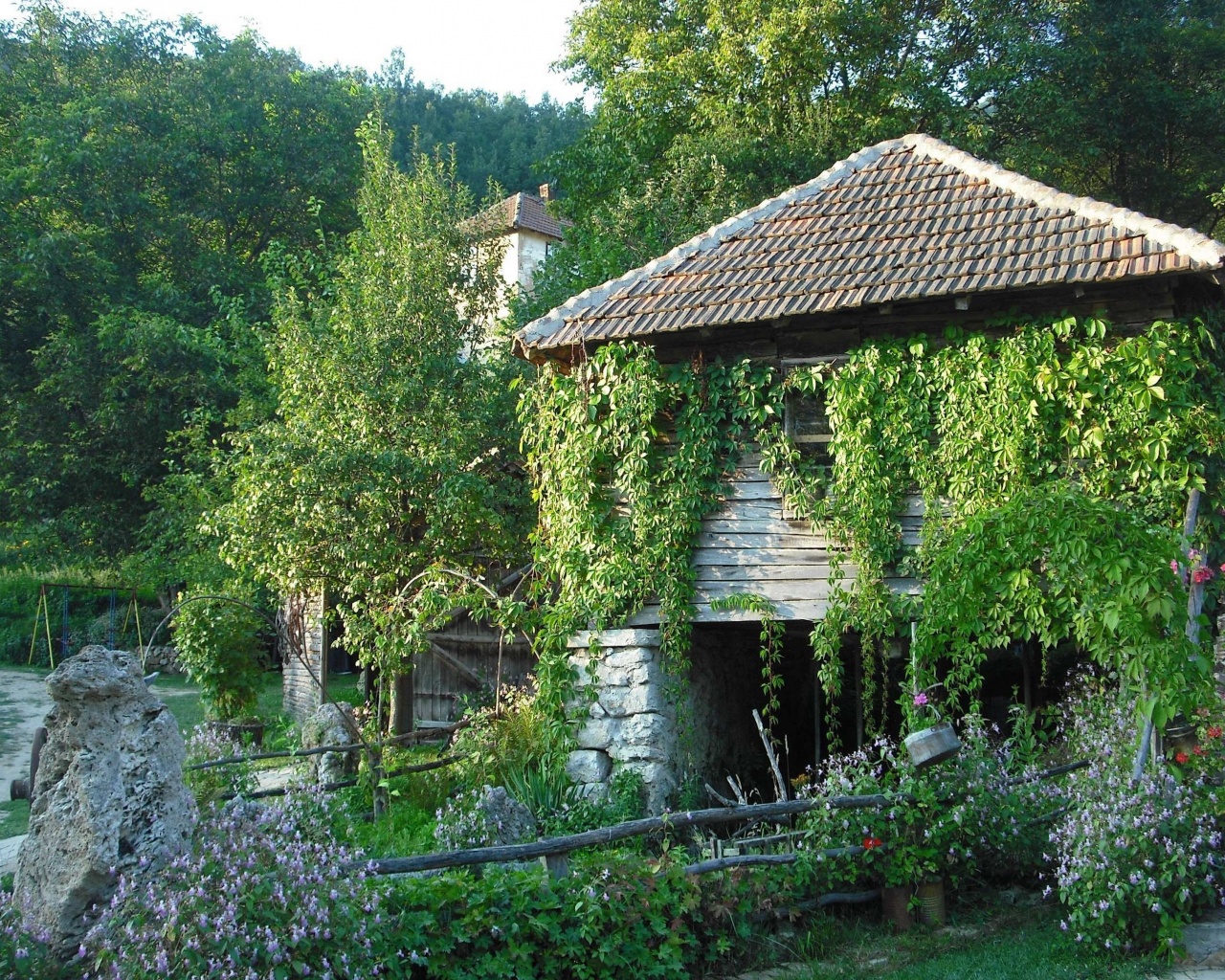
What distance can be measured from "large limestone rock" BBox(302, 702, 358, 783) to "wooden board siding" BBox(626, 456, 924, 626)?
8.86 ft

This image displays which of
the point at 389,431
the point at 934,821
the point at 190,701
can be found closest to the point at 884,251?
the point at 934,821

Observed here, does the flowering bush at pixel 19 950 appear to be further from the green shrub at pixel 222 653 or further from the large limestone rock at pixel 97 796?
the green shrub at pixel 222 653

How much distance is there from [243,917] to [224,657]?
832cm

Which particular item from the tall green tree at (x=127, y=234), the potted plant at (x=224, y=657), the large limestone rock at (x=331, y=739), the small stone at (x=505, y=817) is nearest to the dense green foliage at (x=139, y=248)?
the tall green tree at (x=127, y=234)

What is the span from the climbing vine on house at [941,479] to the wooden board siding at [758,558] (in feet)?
0.40

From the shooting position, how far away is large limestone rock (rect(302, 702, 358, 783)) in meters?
8.76

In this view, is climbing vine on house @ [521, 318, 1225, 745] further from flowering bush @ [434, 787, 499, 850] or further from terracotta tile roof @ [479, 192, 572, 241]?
terracotta tile roof @ [479, 192, 572, 241]

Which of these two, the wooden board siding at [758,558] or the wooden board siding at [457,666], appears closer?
the wooden board siding at [758,558]

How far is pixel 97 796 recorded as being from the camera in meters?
4.40

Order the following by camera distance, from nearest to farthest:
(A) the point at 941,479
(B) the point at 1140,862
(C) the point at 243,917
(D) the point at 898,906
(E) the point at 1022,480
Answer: (C) the point at 243,917 < (B) the point at 1140,862 < (D) the point at 898,906 < (E) the point at 1022,480 < (A) the point at 941,479

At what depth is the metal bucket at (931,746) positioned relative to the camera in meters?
5.94

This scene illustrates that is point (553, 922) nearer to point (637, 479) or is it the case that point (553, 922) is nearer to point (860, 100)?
point (637, 479)

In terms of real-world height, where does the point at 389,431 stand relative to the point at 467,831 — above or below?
above

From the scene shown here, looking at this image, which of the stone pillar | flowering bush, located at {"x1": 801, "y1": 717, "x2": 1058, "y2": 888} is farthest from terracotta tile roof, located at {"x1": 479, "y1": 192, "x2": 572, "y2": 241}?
flowering bush, located at {"x1": 801, "y1": 717, "x2": 1058, "y2": 888}
